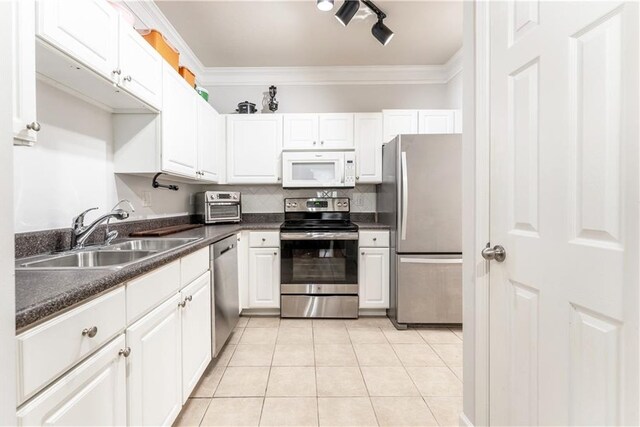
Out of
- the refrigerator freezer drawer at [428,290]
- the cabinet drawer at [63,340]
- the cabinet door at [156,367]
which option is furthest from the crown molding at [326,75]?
the cabinet drawer at [63,340]

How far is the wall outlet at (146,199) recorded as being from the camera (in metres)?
2.27

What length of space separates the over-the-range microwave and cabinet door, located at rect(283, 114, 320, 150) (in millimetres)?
98

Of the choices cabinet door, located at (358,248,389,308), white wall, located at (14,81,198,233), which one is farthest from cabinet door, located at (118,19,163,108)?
cabinet door, located at (358,248,389,308)

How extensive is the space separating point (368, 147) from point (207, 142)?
1612mm

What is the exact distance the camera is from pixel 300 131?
316cm

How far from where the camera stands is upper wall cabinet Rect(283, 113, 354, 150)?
10.3 ft

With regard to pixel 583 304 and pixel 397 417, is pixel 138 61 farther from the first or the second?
pixel 397 417

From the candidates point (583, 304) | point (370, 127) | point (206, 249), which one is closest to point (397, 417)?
point (583, 304)

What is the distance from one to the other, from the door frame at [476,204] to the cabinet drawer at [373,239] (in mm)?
1481

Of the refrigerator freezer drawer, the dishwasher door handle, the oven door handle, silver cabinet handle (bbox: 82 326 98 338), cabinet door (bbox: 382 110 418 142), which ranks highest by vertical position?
cabinet door (bbox: 382 110 418 142)

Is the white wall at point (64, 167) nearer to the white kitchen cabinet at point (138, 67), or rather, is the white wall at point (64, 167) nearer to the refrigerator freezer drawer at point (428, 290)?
the white kitchen cabinet at point (138, 67)

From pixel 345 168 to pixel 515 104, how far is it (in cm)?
209

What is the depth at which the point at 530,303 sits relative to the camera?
38.7 inches

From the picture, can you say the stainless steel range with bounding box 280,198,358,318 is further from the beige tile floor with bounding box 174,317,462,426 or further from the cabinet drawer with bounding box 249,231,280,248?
the beige tile floor with bounding box 174,317,462,426
